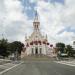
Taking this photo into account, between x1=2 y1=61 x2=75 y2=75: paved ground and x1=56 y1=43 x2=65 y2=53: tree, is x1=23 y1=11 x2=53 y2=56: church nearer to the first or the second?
x1=56 y1=43 x2=65 y2=53: tree

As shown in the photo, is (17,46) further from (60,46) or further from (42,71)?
(42,71)

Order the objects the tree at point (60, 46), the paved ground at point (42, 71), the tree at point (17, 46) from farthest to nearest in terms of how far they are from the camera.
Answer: the tree at point (60, 46), the tree at point (17, 46), the paved ground at point (42, 71)

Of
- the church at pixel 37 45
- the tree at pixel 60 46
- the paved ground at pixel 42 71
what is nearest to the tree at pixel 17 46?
the church at pixel 37 45

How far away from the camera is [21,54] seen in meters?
159

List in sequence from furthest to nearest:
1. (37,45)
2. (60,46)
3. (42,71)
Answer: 1. (60,46)
2. (37,45)
3. (42,71)

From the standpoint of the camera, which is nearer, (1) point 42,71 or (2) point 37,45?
(1) point 42,71

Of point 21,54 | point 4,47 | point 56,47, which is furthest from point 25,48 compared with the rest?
point 4,47

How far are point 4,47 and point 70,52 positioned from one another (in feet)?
214

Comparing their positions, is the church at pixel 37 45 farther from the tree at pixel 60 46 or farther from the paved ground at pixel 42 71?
the paved ground at pixel 42 71

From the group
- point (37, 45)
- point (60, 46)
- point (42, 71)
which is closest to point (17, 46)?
point (37, 45)

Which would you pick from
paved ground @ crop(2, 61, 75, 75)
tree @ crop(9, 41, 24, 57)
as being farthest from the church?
paved ground @ crop(2, 61, 75, 75)

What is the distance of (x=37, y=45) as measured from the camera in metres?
163

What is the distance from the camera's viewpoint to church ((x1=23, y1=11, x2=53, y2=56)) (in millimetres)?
161750

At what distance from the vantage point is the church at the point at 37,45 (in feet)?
531
